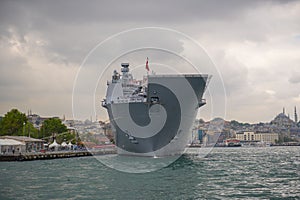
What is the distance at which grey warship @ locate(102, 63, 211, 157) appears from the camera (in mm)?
40250

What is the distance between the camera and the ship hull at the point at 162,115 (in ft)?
132

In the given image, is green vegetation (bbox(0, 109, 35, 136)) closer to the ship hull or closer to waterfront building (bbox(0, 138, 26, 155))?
waterfront building (bbox(0, 138, 26, 155))

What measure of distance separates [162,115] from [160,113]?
306 mm

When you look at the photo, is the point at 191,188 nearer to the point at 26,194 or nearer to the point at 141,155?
the point at 26,194

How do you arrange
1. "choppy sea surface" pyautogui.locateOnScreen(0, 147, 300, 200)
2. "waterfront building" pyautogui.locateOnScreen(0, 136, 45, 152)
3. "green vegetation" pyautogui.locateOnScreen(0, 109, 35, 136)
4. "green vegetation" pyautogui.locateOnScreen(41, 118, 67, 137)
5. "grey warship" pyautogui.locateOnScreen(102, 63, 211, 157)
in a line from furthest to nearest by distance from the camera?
"green vegetation" pyautogui.locateOnScreen(41, 118, 67, 137), "green vegetation" pyautogui.locateOnScreen(0, 109, 35, 136), "waterfront building" pyautogui.locateOnScreen(0, 136, 45, 152), "grey warship" pyautogui.locateOnScreen(102, 63, 211, 157), "choppy sea surface" pyautogui.locateOnScreen(0, 147, 300, 200)

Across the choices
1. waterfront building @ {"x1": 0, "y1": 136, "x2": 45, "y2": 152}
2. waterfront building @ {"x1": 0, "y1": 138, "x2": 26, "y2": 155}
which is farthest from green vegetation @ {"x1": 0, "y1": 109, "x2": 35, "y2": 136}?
waterfront building @ {"x1": 0, "y1": 138, "x2": 26, "y2": 155}

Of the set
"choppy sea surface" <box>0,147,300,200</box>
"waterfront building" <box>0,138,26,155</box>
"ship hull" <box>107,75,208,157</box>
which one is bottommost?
"choppy sea surface" <box>0,147,300,200</box>

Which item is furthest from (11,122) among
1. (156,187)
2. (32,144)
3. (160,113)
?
(156,187)

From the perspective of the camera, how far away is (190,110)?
144 feet

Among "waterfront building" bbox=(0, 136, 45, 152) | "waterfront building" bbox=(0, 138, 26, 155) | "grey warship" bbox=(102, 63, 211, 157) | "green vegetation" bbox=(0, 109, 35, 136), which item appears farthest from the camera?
"green vegetation" bbox=(0, 109, 35, 136)

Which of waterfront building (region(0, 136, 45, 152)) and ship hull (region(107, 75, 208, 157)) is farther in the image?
waterfront building (region(0, 136, 45, 152))

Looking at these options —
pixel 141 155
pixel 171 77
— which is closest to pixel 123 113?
pixel 141 155

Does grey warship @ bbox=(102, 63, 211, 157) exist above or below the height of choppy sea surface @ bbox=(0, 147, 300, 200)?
above

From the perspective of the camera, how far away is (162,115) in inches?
1617
